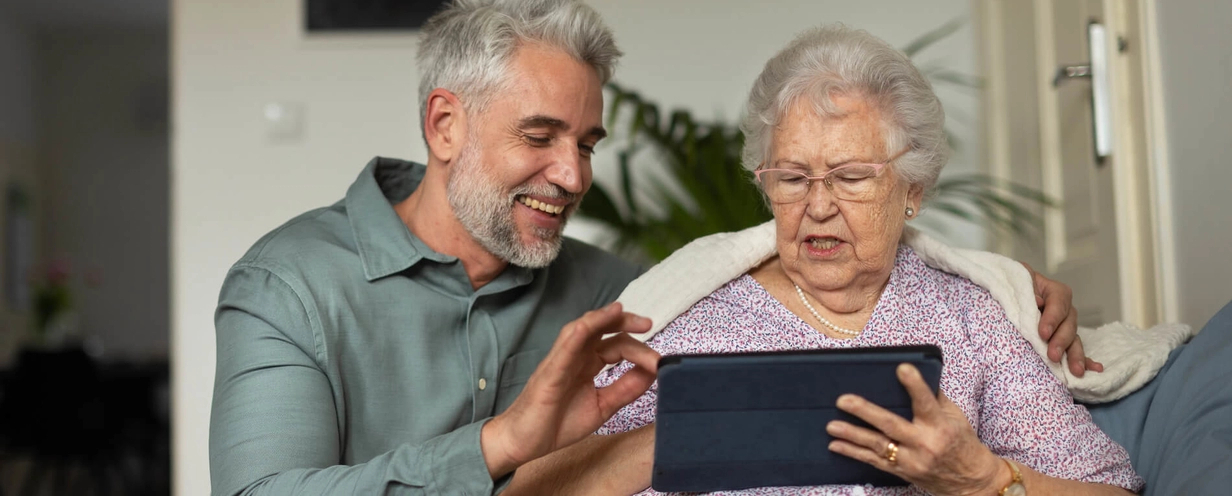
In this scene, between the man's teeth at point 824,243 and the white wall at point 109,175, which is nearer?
the man's teeth at point 824,243

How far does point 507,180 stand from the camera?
169cm

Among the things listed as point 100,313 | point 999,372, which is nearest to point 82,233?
point 100,313

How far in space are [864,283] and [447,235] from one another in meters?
0.70

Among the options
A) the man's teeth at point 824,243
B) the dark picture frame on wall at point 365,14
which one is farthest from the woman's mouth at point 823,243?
the dark picture frame on wall at point 365,14

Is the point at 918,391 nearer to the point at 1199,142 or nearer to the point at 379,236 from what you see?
the point at 379,236

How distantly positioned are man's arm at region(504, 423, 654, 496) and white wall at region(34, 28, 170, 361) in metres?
7.15

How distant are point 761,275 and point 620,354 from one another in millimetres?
433

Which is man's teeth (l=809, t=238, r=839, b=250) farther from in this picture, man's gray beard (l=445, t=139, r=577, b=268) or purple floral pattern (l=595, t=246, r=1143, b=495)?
man's gray beard (l=445, t=139, r=577, b=268)

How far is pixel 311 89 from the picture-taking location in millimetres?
3305

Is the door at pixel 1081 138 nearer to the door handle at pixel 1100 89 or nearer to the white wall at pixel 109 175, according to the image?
the door handle at pixel 1100 89

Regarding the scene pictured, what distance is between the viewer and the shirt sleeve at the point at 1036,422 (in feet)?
4.61

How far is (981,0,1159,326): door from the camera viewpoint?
7.57 ft

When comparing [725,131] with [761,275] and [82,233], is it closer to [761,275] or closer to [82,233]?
[761,275]

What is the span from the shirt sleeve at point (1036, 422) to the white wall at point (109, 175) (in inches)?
294
